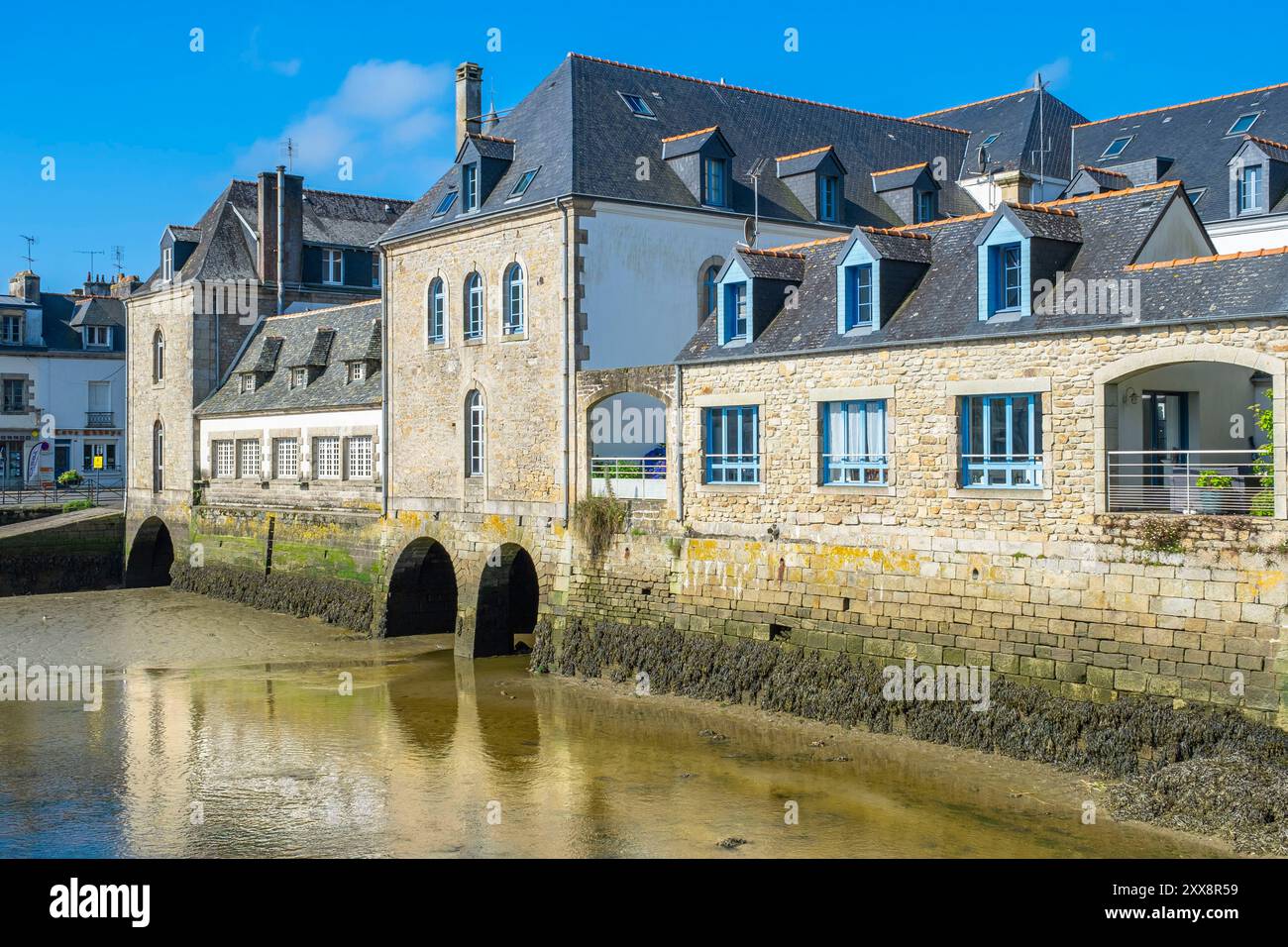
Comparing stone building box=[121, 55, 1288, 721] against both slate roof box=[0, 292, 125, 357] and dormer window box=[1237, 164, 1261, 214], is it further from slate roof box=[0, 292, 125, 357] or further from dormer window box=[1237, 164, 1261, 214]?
slate roof box=[0, 292, 125, 357]

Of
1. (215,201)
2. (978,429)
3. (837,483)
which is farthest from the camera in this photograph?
(215,201)

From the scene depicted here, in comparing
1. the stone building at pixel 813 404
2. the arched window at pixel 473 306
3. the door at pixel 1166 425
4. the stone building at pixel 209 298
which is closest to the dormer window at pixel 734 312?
the stone building at pixel 813 404

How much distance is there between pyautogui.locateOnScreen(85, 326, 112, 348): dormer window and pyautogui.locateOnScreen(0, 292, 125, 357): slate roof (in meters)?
0.13

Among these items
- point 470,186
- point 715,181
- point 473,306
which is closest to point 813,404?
point 715,181

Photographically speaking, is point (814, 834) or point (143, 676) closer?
point (814, 834)

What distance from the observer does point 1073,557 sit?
14836 millimetres

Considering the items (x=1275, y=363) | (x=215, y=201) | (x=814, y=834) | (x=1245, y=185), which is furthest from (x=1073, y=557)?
(x=215, y=201)

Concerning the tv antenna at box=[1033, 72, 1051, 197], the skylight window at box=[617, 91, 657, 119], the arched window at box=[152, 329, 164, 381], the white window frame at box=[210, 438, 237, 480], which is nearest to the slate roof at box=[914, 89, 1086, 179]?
the tv antenna at box=[1033, 72, 1051, 197]

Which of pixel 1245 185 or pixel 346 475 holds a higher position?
pixel 1245 185

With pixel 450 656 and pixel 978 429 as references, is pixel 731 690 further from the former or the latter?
pixel 450 656

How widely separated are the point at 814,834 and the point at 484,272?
45.2ft

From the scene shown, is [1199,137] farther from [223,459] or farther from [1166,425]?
[223,459]

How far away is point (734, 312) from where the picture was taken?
19.6 metres

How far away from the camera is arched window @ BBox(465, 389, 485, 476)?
78.8 feet
